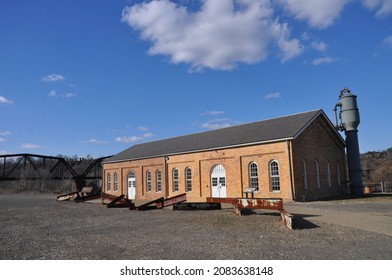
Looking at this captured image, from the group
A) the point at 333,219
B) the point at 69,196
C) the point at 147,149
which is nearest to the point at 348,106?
the point at 333,219

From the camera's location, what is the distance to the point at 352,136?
90.0 ft

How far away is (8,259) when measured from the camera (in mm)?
7320

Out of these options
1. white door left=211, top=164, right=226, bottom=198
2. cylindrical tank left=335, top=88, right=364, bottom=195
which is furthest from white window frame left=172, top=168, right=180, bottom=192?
cylindrical tank left=335, top=88, right=364, bottom=195

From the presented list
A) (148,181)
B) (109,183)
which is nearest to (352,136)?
(148,181)

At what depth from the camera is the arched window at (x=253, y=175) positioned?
76.7 feet

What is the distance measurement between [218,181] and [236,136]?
3.98 meters

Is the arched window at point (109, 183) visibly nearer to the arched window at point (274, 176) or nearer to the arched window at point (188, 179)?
the arched window at point (188, 179)

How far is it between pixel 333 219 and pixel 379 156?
64980 millimetres

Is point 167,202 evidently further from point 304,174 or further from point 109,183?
point 109,183

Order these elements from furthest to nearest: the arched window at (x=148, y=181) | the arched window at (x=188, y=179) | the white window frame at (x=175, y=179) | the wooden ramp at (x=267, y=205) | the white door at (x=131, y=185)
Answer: the white door at (x=131, y=185) → the arched window at (x=148, y=181) → the white window frame at (x=175, y=179) → the arched window at (x=188, y=179) → the wooden ramp at (x=267, y=205)

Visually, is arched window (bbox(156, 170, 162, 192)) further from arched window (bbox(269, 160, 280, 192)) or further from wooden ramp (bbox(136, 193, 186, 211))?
arched window (bbox(269, 160, 280, 192))

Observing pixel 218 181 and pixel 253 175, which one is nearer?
pixel 253 175

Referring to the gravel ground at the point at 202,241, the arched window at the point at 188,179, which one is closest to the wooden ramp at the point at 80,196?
the arched window at the point at 188,179

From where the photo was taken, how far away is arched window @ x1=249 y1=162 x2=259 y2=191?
23.4 meters
